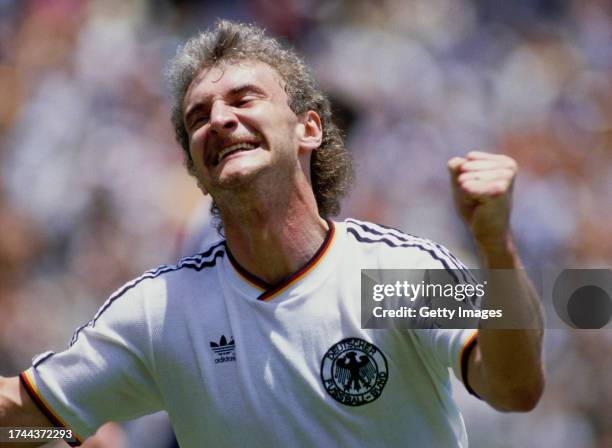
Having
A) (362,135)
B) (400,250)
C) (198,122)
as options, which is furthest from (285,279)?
(362,135)

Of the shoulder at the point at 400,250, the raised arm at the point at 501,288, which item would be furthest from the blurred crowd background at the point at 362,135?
the raised arm at the point at 501,288

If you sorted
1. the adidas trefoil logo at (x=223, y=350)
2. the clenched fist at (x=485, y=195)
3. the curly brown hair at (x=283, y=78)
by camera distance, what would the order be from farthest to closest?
the curly brown hair at (x=283, y=78)
the adidas trefoil logo at (x=223, y=350)
the clenched fist at (x=485, y=195)

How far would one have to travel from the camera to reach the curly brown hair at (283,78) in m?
3.77

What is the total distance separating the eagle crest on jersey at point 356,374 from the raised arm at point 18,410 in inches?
38.2

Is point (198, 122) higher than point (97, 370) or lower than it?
higher

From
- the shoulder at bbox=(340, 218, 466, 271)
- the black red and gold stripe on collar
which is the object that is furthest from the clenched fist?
the black red and gold stripe on collar

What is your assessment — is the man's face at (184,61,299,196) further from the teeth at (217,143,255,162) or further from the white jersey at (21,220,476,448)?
the white jersey at (21,220,476,448)

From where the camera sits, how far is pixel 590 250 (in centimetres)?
710

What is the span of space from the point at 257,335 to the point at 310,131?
91 centimetres

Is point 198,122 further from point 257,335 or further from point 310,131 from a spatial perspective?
point 257,335

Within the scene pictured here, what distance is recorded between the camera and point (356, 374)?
3207 mm

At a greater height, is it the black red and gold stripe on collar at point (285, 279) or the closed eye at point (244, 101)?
the closed eye at point (244, 101)

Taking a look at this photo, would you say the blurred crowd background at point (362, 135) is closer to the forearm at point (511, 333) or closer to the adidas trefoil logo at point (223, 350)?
the adidas trefoil logo at point (223, 350)

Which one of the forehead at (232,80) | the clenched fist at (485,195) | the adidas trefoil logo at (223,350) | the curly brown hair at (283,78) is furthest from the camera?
the curly brown hair at (283,78)
